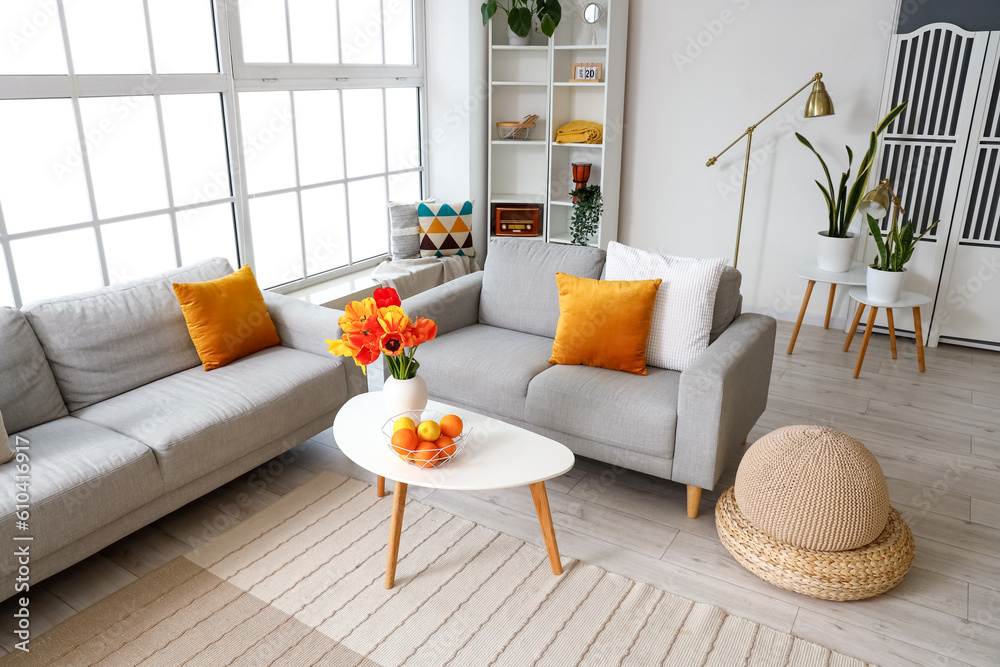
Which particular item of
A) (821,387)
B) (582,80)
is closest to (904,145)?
(821,387)

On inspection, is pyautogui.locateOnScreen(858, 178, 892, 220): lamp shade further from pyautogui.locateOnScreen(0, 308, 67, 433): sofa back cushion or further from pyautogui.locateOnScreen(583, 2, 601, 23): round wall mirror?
pyautogui.locateOnScreen(0, 308, 67, 433): sofa back cushion

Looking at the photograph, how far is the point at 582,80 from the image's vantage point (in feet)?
15.1

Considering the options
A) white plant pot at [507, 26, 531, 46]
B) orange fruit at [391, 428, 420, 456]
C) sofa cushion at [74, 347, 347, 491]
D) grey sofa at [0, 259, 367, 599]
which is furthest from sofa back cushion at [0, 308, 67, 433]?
white plant pot at [507, 26, 531, 46]

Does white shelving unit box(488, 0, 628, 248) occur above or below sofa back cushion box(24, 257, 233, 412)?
above

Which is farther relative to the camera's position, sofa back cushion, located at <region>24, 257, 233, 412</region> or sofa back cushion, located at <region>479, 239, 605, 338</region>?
sofa back cushion, located at <region>479, 239, 605, 338</region>

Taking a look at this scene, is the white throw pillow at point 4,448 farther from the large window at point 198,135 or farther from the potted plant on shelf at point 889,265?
the potted plant on shelf at point 889,265

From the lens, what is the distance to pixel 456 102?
4.75 meters

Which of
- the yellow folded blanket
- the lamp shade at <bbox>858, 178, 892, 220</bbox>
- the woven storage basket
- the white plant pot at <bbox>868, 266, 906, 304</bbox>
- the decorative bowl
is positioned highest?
the yellow folded blanket

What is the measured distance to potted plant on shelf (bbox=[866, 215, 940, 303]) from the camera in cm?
366

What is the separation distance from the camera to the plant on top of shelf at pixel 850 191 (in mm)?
3865

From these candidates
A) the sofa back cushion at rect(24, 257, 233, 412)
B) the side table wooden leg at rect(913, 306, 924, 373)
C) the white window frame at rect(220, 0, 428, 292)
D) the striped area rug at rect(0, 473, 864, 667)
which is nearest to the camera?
the striped area rug at rect(0, 473, 864, 667)

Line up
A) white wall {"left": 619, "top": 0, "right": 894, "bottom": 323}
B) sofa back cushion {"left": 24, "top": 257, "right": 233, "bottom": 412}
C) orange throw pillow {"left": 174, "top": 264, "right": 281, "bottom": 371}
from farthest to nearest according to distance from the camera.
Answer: white wall {"left": 619, "top": 0, "right": 894, "bottom": 323}
orange throw pillow {"left": 174, "top": 264, "right": 281, "bottom": 371}
sofa back cushion {"left": 24, "top": 257, "right": 233, "bottom": 412}

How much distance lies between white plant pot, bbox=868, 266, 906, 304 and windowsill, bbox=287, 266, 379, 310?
2.64m

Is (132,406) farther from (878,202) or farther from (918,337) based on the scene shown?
(918,337)
